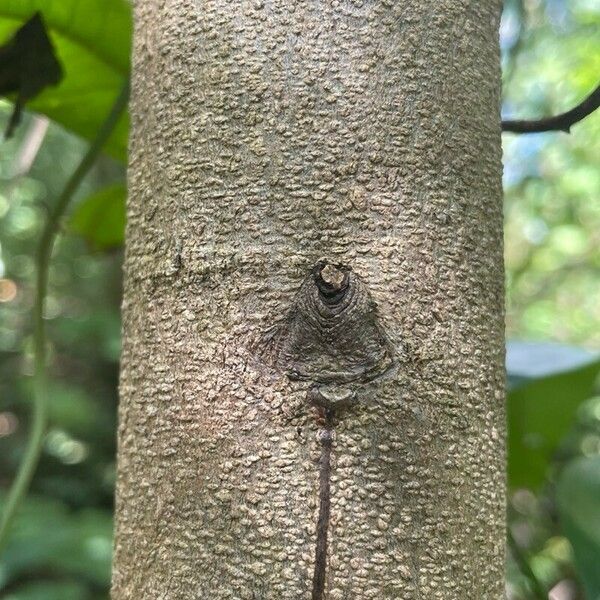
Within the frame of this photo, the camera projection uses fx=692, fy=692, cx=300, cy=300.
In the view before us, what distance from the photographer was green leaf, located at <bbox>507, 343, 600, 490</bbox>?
0.83m

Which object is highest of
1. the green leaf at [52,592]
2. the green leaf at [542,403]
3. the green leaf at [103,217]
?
the green leaf at [103,217]

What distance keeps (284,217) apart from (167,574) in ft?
0.55

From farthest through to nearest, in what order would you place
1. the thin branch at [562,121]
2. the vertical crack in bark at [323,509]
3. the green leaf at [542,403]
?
the green leaf at [542,403], the thin branch at [562,121], the vertical crack in bark at [323,509]

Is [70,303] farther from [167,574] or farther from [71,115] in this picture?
[167,574]

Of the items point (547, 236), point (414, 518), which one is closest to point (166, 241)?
point (414, 518)

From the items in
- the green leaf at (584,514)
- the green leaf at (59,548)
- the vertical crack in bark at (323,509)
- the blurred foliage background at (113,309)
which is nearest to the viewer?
the vertical crack in bark at (323,509)

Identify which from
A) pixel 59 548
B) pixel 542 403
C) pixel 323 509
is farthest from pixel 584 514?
pixel 59 548

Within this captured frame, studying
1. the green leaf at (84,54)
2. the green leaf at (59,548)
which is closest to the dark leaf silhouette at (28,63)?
the green leaf at (84,54)

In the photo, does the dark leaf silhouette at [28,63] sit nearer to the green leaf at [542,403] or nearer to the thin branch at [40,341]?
the thin branch at [40,341]

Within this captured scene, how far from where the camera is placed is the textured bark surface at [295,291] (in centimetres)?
29

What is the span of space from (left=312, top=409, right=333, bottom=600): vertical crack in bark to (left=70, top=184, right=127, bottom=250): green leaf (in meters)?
0.64

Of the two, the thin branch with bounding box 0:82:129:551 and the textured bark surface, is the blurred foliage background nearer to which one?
the thin branch with bounding box 0:82:129:551

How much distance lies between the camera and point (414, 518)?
30 cm

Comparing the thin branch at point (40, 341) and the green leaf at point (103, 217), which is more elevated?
the green leaf at point (103, 217)
